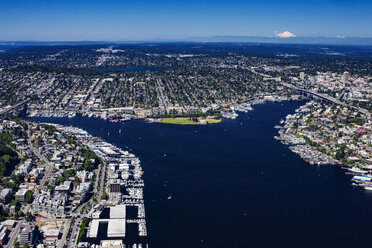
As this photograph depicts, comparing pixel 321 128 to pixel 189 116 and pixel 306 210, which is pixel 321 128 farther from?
pixel 306 210

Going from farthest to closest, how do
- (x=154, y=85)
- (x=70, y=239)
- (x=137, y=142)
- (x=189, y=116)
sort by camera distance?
(x=154, y=85) → (x=189, y=116) → (x=137, y=142) → (x=70, y=239)

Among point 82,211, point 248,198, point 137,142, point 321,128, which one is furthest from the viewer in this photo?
point 321,128

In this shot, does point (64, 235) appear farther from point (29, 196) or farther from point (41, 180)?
point (41, 180)

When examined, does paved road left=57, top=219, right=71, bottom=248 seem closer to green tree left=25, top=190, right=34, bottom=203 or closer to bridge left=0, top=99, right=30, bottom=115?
green tree left=25, top=190, right=34, bottom=203

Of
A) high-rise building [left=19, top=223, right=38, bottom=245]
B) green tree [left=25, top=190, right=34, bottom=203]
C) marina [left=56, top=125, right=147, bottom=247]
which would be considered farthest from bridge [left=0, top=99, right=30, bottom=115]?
high-rise building [left=19, top=223, right=38, bottom=245]

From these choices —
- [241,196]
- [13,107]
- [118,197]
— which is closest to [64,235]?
[118,197]

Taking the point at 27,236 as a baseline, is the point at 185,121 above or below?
below

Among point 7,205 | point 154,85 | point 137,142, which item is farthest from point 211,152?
point 154,85

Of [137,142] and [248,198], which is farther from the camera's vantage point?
[137,142]

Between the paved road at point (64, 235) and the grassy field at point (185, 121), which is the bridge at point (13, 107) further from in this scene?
the paved road at point (64, 235)
